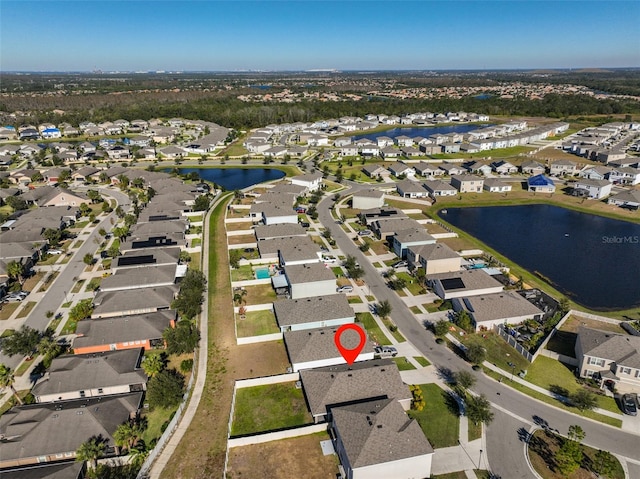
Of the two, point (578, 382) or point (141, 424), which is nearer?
point (141, 424)

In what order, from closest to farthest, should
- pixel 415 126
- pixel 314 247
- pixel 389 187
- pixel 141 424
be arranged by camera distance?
1. pixel 141 424
2. pixel 314 247
3. pixel 389 187
4. pixel 415 126

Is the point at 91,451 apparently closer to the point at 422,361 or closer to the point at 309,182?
the point at 422,361

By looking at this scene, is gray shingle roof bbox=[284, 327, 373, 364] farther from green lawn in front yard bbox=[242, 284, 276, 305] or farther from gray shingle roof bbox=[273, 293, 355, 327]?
green lawn in front yard bbox=[242, 284, 276, 305]

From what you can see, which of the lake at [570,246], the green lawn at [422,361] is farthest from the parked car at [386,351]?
the lake at [570,246]

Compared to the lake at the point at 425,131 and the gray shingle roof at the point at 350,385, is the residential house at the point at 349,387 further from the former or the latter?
the lake at the point at 425,131

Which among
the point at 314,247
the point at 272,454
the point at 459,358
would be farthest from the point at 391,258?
the point at 272,454

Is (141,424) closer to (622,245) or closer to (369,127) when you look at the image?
(622,245)
